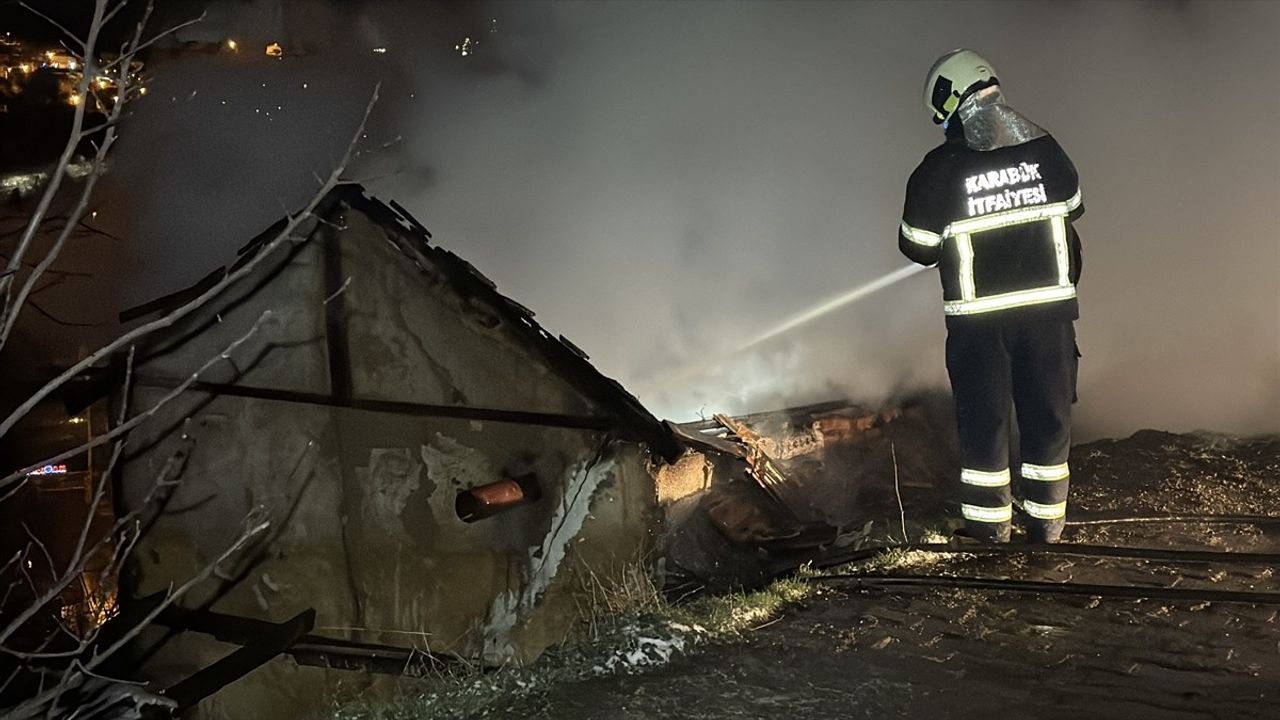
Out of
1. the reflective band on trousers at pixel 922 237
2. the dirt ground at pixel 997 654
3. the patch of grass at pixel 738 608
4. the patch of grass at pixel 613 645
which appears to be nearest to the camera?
the dirt ground at pixel 997 654

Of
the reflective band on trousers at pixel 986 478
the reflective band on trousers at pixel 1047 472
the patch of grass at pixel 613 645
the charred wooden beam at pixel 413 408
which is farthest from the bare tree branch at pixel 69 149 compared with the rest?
the reflective band on trousers at pixel 1047 472

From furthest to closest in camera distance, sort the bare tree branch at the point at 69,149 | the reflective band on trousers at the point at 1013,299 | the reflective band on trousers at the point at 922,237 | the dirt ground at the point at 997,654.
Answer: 1. the reflective band on trousers at the point at 922,237
2. the reflective band on trousers at the point at 1013,299
3. the dirt ground at the point at 997,654
4. the bare tree branch at the point at 69,149

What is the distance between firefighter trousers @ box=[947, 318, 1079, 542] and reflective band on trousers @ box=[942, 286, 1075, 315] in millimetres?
76

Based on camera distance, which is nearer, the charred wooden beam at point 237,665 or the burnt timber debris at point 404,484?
the burnt timber debris at point 404,484

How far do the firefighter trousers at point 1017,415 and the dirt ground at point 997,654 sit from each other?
0.28 metres

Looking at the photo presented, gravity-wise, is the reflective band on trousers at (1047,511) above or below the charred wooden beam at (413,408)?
below

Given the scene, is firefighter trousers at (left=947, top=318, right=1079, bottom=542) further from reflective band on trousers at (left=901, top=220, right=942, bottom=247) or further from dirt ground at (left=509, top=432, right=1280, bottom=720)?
reflective band on trousers at (left=901, top=220, right=942, bottom=247)

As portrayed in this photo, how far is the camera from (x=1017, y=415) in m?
4.22

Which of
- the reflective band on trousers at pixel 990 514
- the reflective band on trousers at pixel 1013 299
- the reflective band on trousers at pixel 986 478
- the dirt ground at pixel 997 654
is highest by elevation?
the reflective band on trousers at pixel 1013 299

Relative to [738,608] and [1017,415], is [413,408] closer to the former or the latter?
[738,608]

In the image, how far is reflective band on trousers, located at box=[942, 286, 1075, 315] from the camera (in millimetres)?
4086

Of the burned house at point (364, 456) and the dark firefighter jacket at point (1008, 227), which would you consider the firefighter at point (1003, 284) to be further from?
the burned house at point (364, 456)

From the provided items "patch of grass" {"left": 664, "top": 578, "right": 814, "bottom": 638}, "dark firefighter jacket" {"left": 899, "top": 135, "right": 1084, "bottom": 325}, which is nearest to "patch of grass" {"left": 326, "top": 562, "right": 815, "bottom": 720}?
"patch of grass" {"left": 664, "top": 578, "right": 814, "bottom": 638}

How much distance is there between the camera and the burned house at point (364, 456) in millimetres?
4422
